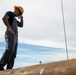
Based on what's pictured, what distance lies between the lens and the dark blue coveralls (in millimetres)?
4785

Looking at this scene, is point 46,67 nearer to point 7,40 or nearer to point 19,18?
point 7,40

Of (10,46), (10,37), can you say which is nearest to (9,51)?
(10,46)

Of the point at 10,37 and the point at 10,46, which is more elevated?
the point at 10,37

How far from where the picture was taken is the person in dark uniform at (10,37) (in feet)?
15.8

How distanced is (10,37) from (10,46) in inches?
6.8

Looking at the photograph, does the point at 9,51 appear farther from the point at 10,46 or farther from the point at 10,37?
the point at 10,37

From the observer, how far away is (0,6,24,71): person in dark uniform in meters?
Result: 4.80

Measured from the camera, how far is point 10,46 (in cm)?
488

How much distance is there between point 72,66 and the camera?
1.92 meters

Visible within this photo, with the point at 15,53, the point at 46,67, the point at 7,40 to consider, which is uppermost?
the point at 46,67

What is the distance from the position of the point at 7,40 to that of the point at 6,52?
0.79ft

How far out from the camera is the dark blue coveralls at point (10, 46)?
479cm

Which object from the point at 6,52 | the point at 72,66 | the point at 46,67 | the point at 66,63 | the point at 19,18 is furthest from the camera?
the point at 19,18

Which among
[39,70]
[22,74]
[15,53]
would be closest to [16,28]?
[15,53]
